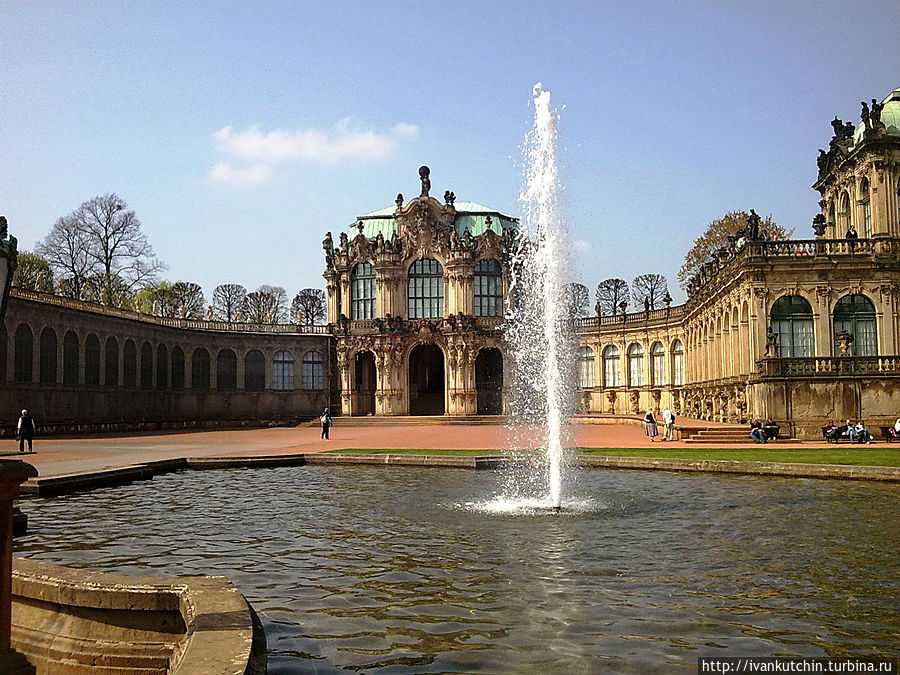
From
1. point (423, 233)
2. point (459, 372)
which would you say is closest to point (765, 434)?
point (459, 372)

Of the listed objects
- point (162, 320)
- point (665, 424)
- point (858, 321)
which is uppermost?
point (162, 320)

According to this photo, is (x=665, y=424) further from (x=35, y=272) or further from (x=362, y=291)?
(x=35, y=272)

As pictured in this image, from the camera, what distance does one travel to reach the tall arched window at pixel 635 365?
70.4 m

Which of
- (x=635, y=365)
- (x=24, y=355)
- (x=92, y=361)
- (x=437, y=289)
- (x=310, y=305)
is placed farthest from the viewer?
(x=310, y=305)

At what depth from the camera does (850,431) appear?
34.5 meters

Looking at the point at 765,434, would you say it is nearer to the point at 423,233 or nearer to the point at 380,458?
the point at 380,458

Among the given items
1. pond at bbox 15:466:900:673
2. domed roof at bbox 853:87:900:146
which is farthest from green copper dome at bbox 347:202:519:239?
pond at bbox 15:466:900:673

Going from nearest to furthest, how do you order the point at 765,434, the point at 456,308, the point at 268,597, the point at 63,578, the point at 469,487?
the point at 63,578 → the point at 268,597 → the point at 469,487 → the point at 765,434 → the point at 456,308

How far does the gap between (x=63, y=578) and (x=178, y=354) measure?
66.5 meters

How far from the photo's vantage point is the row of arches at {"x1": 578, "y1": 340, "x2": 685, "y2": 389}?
66875 millimetres

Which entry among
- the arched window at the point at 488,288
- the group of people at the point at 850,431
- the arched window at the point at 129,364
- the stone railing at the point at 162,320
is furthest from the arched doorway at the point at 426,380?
the group of people at the point at 850,431

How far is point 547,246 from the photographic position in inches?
854

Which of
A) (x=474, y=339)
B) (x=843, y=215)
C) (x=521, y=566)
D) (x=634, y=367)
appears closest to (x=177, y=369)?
→ (x=474, y=339)

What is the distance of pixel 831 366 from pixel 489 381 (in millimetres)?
41781
